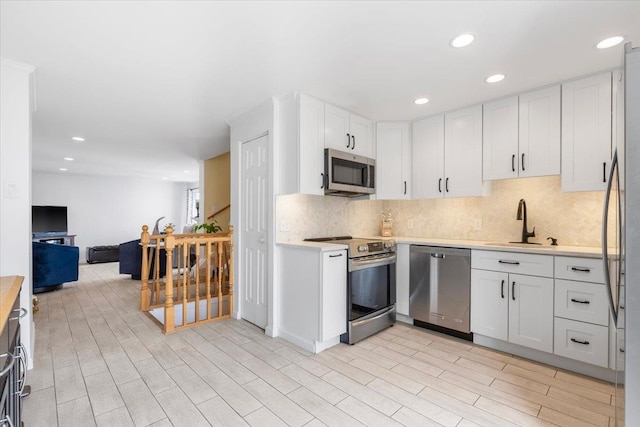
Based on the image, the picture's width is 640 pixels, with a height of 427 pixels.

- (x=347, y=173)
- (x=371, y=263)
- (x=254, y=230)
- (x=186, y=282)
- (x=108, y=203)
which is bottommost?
(x=186, y=282)

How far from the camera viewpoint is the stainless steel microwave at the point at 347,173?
9.78 feet

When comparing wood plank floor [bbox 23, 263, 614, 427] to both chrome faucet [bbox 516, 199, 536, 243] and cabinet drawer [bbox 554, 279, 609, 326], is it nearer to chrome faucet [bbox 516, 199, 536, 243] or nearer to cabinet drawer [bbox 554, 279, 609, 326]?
cabinet drawer [bbox 554, 279, 609, 326]

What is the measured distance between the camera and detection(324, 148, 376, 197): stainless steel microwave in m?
2.98

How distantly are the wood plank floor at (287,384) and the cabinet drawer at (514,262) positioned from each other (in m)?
0.74

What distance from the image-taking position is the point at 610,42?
1971mm

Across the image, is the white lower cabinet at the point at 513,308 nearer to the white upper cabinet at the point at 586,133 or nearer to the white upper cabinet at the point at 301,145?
the white upper cabinet at the point at 586,133

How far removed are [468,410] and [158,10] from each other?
293 centimetres

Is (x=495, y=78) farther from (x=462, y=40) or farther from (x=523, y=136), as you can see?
(x=462, y=40)

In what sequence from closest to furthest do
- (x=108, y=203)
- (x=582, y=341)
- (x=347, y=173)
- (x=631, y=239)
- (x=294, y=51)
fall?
(x=631, y=239), (x=294, y=51), (x=582, y=341), (x=347, y=173), (x=108, y=203)

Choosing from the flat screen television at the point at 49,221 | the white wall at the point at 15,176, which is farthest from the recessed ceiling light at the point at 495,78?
the flat screen television at the point at 49,221

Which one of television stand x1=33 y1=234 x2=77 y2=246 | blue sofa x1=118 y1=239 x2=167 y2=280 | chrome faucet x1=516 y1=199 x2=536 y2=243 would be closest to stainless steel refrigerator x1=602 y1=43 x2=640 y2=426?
chrome faucet x1=516 y1=199 x2=536 y2=243

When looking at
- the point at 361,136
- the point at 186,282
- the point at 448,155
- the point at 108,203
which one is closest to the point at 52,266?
the point at 186,282

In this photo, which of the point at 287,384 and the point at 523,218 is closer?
the point at 287,384

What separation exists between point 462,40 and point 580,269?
1850 mm
